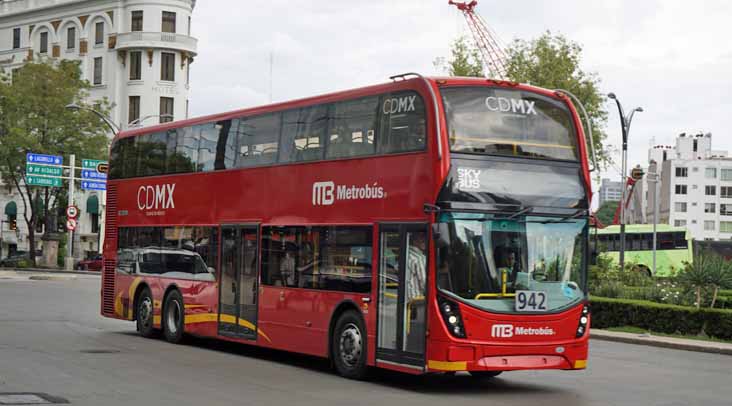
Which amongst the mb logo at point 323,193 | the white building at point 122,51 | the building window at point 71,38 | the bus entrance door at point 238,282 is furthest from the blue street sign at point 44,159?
the mb logo at point 323,193

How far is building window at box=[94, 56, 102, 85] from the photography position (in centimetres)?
8431

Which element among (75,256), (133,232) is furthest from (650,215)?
(133,232)

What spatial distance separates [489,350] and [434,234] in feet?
5.25

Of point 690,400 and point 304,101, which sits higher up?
point 304,101

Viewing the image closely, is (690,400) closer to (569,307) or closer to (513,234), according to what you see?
(569,307)

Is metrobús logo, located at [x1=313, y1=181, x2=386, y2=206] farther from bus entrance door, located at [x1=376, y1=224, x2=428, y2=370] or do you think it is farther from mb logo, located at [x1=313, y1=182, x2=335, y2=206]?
bus entrance door, located at [x1=376, y1=224, x2=428, y2=370]

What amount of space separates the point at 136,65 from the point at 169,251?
6251 cm

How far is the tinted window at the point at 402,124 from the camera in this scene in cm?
1492

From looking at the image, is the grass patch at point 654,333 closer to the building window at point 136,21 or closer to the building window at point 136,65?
the building window at point 136,65

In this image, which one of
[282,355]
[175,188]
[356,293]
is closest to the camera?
[356,293]

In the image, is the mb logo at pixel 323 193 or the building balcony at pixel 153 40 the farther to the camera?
the building balcony at pixel 153 40

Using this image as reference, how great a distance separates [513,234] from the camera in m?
14.8

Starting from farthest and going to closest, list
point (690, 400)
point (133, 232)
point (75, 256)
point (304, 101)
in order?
point (75, 256)
point (133, 232)
point (304, 101)
point (690, 400)

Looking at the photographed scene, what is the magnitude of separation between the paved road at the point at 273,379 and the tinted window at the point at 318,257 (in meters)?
1.33
